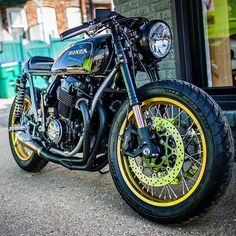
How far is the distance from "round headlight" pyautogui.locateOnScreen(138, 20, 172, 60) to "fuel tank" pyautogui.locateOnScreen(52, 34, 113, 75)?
272 millimetres

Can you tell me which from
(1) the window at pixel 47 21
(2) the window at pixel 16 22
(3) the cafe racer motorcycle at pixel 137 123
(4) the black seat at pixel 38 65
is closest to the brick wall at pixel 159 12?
(4) the black seat at pixel 38 65

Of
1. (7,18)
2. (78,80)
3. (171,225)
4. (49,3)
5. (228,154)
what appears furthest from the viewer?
(49,3)

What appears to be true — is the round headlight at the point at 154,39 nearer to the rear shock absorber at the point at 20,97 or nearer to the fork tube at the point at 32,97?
the fork tube at the point at 32,97

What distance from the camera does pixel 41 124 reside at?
344 centimetres

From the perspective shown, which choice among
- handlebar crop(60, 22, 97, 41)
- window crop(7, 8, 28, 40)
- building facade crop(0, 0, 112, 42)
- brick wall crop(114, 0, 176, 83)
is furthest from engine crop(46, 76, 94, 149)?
window crop(7, 8, 28, 40)

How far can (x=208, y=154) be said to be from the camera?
7.20ft

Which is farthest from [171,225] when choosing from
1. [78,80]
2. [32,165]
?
[32,165]

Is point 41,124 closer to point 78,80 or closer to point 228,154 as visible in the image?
point 78,80

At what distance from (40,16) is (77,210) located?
1582cm

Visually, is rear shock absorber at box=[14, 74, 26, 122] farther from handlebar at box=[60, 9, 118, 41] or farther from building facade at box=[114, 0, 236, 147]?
building facade at box=[114, 0, 236, 147]

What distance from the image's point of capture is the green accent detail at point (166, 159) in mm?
2369

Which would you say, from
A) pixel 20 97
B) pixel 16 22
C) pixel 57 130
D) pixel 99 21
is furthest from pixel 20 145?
pixel 16 22

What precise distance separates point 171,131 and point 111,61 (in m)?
0.69

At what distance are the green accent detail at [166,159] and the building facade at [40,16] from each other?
48.3 feet
